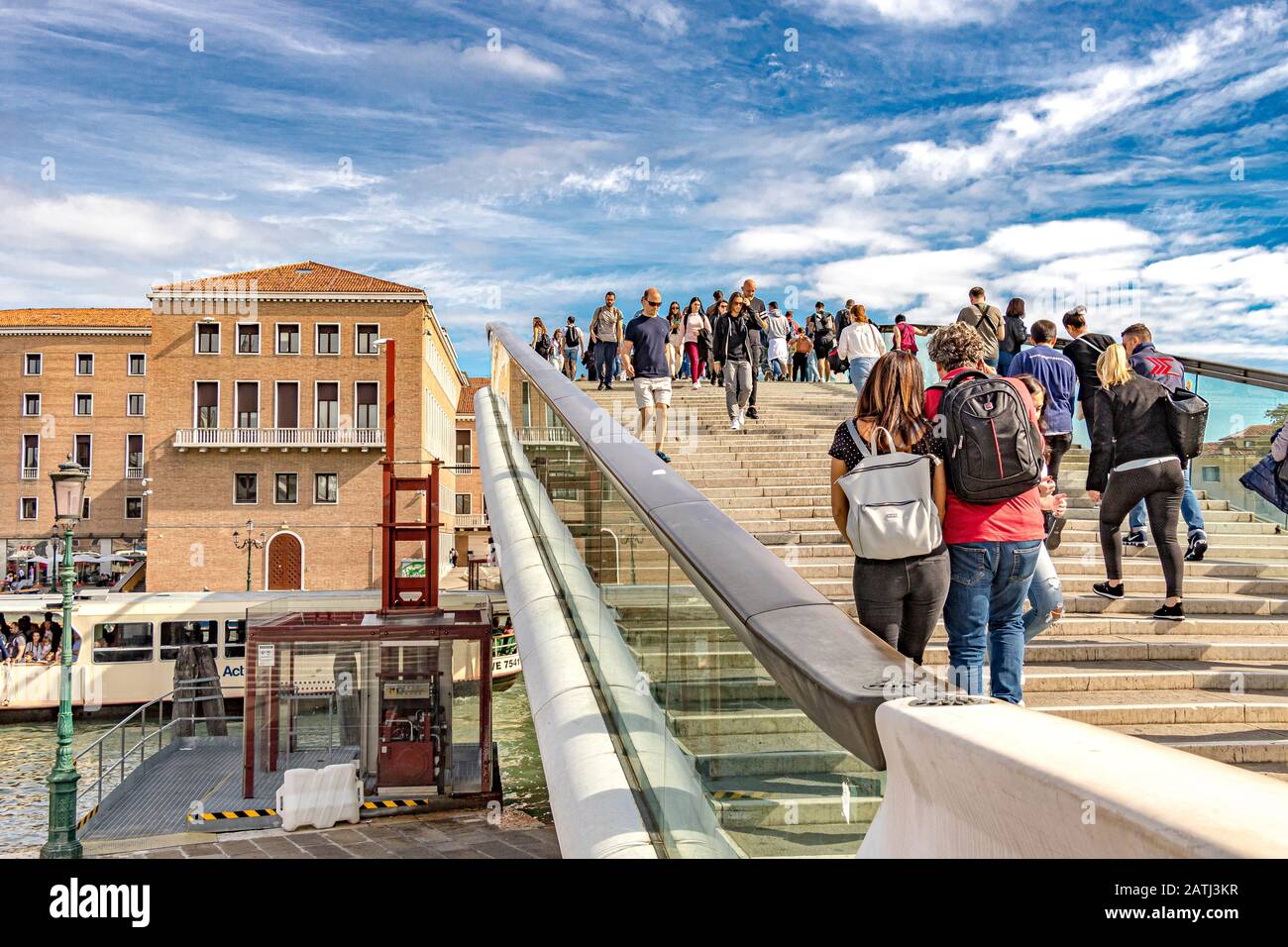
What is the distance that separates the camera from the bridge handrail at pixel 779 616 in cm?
195

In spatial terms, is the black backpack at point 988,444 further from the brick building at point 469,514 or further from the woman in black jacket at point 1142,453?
the brick building at point 469,514

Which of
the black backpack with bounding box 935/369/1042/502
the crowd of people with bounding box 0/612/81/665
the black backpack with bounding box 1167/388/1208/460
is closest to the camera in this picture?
the black backpack with bounding box 935/369/1042/502

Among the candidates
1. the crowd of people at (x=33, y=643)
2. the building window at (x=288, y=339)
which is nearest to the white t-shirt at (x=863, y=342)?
the crowd of people at (x=33, y=643)

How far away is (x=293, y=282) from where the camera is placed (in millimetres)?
47875

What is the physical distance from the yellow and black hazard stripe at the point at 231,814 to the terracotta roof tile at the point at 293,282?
33755mm

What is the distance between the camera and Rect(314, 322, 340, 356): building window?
4616cm

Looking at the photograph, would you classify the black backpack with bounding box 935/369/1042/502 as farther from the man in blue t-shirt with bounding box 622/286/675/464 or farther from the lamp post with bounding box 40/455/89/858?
the lamp post with bounding box 40/455/89/858

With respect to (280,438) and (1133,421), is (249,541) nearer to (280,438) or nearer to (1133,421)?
(280,438)

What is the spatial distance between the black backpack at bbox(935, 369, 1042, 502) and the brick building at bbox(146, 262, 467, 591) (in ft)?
137

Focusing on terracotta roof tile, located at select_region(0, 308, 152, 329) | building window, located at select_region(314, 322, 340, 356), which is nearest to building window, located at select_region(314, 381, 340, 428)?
building window, located at select_region(314, 322, 340, 356)

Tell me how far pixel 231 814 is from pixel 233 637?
13.2 m
